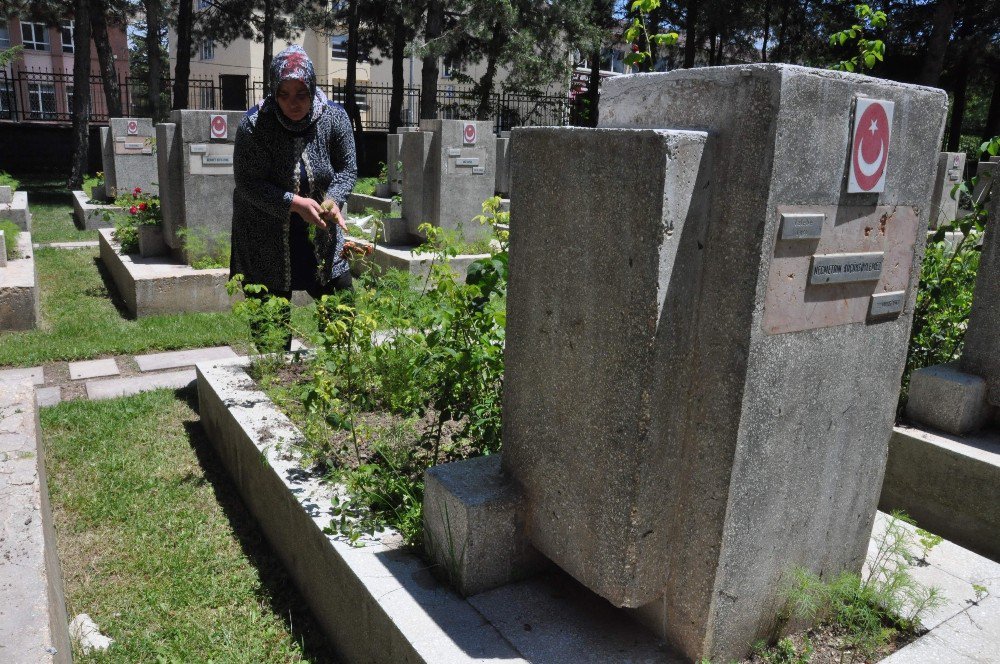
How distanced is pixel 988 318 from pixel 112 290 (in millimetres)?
7670

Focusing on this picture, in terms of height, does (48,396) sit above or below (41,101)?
below

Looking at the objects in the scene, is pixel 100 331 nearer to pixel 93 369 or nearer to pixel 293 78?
pixel 93 369

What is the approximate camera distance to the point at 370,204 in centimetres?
1271

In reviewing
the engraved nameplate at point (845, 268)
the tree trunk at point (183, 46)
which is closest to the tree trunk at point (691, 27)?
the tree trunk at point (183, 46)

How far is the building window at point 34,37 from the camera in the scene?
38625 mm

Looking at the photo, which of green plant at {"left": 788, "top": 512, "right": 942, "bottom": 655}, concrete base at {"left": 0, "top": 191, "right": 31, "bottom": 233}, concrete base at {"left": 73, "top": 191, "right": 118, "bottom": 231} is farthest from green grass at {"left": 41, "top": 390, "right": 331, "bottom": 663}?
concrete base at {"left": 73, "top": 191, "right": 118, "bottom": 231}

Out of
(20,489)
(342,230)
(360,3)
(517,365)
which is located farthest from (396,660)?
(360,3)

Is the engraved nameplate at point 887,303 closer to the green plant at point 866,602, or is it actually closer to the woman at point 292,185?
the green plant at point 866,602

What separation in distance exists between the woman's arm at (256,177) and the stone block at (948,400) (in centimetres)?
311

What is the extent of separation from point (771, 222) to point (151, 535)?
9.38ft

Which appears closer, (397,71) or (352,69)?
(352,69)

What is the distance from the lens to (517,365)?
2299mm

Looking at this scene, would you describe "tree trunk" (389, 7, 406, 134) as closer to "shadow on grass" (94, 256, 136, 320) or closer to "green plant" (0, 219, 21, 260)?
"shadow on grass" (94, 256, 136, 320)

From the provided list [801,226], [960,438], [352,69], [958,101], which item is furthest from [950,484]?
[958,101]
